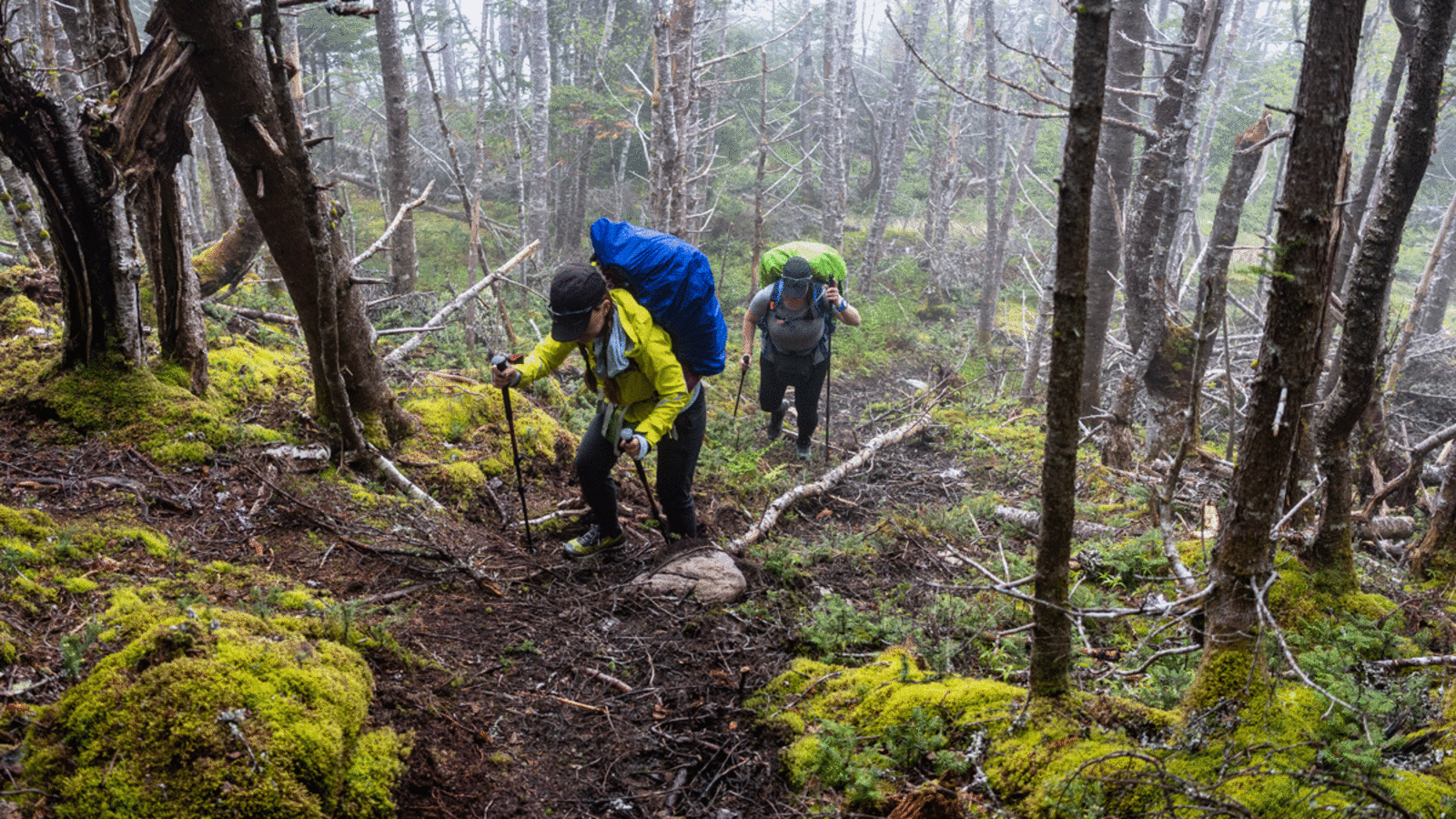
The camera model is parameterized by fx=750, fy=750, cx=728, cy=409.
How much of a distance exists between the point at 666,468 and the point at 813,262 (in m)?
3.36

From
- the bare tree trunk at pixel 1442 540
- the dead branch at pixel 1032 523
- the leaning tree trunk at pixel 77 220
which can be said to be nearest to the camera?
the bare tree trunk at pixel 1442 540

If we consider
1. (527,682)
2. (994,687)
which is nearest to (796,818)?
(994,687)

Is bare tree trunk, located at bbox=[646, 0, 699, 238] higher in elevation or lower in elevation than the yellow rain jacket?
higher

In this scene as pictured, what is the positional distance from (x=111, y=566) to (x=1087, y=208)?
4189 millimetres

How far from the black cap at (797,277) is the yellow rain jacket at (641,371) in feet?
9.71

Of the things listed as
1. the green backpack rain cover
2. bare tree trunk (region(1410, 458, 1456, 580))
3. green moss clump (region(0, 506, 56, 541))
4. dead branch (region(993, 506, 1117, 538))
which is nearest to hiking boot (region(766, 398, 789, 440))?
the green backpack rain cover

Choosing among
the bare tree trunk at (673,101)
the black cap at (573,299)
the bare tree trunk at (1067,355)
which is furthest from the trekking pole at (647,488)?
the bare tree trunk at (673,101)

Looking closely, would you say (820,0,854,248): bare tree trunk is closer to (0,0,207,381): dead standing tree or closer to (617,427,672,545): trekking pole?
(617,427,672,545): trekking pole

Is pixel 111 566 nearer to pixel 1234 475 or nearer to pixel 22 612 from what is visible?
pixel 22 612

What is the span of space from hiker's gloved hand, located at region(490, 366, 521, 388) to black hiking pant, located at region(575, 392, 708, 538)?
61 centimetres

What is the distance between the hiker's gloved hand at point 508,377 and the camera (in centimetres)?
501

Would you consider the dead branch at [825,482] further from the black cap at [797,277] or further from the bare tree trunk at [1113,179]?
the bare tree trunk at [1113,179]

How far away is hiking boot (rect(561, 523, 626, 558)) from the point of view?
551 centimetres

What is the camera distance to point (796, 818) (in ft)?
9.46
